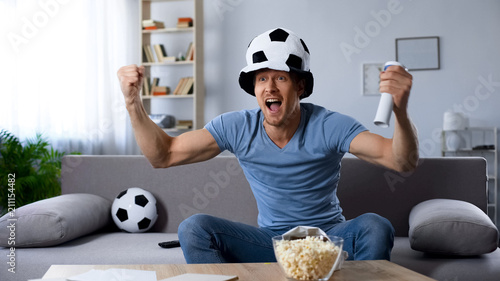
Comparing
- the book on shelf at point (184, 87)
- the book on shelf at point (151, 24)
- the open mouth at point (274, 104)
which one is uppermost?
the book on shelf at point (151, 24)

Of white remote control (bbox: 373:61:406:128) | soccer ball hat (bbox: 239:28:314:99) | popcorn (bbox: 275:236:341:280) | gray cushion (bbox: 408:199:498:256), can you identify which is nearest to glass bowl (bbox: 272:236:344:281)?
popcorn (bbox: 275:236:341:280)

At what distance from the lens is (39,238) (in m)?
2.06

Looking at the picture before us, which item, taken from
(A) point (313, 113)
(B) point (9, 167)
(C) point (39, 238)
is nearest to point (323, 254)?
(A) point (313, 113)

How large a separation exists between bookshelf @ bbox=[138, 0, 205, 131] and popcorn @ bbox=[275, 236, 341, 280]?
4192mm

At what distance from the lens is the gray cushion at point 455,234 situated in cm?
182

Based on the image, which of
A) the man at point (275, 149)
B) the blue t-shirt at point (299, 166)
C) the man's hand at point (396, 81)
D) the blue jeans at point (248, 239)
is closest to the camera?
the man's hand at point (396, 81)

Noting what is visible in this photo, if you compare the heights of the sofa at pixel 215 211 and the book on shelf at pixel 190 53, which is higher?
the book on shelf at pixel 190 53

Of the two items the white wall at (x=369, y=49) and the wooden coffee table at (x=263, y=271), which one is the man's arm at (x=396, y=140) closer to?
the wooden coffee table at (x=263, y=271)

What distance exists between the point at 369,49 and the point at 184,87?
1.86 m

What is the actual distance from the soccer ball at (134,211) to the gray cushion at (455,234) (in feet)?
3.70

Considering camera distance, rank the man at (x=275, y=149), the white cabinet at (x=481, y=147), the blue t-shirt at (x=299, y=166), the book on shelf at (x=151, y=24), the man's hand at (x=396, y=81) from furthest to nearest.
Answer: the book on shelf at (x=151, y=24) → the white cabinet at (x=481, y=147) → the blue t-shirt at (x=299, y=166) → the man at (x=275, y=149) → the man's hand at (x=396, y=81)

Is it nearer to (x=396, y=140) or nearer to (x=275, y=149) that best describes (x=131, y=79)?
(x=275, y=149)

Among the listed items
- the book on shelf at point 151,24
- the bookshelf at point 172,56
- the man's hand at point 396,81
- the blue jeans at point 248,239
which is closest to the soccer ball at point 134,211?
the blue jeans at point 248,239

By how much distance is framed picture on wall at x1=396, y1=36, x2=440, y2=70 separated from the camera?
17.0 feet
